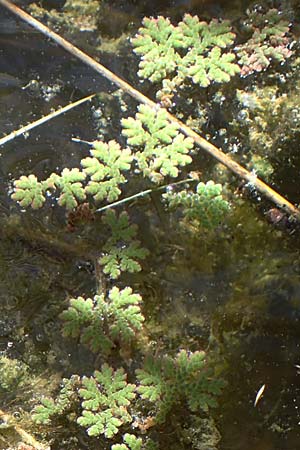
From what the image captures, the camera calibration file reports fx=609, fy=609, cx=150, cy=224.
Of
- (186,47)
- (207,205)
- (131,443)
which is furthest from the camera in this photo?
(186,47)

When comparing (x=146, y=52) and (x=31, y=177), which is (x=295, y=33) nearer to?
(x=146, y=52)

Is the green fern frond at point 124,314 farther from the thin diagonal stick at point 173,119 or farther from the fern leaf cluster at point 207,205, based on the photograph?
the thin diagonal stick at point 173,119

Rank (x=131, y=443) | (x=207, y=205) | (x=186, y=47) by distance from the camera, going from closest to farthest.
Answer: (x=131, y=443)
(x=207, y=205)
(x=186, y=47)

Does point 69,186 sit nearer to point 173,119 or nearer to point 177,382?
point 173,119

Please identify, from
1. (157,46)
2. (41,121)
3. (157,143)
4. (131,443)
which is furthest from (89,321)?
(157,46)

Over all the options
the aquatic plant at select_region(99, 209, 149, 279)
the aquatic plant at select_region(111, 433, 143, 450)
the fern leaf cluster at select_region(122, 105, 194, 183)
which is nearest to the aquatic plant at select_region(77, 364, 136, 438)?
the aquatic plant at select_region(111, 433, 143, 450)

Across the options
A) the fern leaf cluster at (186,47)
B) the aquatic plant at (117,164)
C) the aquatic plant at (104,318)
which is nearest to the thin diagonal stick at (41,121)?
the aquatic plant at (117,164)
